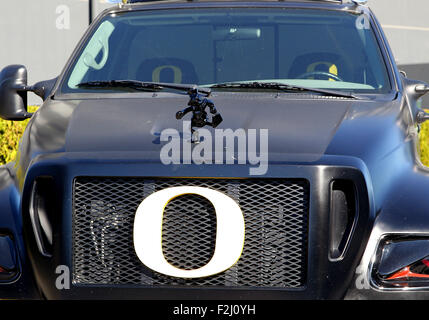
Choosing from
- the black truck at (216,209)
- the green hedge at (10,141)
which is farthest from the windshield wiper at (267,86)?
the green hedge at (10,141)

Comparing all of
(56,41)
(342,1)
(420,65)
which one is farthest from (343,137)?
(420,65)

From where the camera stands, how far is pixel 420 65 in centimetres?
2803

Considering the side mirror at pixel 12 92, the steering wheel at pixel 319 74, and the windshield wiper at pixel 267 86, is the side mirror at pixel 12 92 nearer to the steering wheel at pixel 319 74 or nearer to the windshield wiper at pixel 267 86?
the windshield wiper at pixel 267 86

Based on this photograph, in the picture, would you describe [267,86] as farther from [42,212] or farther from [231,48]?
[42,212]

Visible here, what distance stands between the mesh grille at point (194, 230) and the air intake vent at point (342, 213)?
0.40 feet

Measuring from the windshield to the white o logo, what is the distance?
1501mm

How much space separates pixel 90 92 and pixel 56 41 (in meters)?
16.5

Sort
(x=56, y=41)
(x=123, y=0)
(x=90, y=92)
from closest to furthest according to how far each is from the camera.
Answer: (x=90, y=92) < (x=123, y=0) < (x=56, y=41)

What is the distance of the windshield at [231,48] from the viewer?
5.02 metres

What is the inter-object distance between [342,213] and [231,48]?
1.93 metres

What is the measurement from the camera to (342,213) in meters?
3.54
